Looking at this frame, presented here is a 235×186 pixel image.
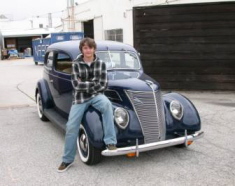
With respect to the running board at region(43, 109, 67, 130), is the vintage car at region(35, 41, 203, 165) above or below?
above

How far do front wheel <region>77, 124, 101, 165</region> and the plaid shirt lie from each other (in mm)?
462

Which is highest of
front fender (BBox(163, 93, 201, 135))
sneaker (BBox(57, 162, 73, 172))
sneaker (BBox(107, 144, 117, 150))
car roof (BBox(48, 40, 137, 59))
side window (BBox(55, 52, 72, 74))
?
car roof (BBox(48, 40, 137, 59))

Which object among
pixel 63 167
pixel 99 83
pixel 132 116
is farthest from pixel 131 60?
pixel 63 167

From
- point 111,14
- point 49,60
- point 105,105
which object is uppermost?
point 111,14

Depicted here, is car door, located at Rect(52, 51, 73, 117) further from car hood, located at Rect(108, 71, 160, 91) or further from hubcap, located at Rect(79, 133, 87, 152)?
hubcap, located at Rect(79, 133, 87, 152)

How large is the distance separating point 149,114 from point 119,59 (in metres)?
1.50

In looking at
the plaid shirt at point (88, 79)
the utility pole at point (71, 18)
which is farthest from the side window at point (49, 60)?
the utility pole at point (71, 18)

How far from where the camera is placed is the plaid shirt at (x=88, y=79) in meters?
4.55

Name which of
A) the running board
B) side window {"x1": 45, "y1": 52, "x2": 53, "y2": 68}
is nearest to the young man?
the running board

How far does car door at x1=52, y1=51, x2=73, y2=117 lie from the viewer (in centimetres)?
574

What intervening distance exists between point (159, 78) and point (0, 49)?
33.9 m

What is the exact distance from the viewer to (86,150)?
4.73 metres

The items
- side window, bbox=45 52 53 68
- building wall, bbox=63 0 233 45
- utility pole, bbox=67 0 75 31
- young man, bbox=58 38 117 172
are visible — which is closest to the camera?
young man, bbox=58 38 117 172

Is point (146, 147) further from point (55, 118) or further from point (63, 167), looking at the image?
point (55, 118)
